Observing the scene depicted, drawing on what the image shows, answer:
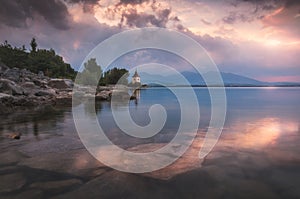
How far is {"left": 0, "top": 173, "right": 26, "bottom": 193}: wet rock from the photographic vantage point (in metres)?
7.04

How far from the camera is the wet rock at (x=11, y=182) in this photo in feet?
23.1

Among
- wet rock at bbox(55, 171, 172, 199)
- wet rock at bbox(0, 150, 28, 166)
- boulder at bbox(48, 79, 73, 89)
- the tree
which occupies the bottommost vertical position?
wet rock at bbox(0, 150, 28, 166)

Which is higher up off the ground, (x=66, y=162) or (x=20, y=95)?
(x=20, y=95)

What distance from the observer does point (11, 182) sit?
24.6 ft

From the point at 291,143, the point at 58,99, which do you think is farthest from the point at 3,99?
the point at 291,143

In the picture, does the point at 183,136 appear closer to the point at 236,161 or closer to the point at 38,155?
the point at 236,161

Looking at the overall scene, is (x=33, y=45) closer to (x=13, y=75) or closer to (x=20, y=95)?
(x=13, y=75)

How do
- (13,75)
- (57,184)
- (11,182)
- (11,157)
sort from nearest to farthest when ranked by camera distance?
1. (57,184)
2. (11,182)
3. (11,157)
4. (13,75)

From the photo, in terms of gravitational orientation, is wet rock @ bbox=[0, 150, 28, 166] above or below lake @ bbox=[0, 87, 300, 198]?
below

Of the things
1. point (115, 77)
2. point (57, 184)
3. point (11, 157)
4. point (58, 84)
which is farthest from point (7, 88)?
point (115, 77)

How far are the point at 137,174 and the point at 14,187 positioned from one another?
4128 mm

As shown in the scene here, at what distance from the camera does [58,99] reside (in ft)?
135

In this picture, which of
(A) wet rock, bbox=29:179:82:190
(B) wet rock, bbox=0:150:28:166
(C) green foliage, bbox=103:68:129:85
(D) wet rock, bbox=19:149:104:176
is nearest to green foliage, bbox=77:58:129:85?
(C) green foliage, bbox=103:68:129:85

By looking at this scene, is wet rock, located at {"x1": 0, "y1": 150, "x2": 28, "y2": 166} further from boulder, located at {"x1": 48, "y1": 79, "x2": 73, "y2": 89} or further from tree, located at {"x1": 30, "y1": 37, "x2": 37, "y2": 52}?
tree, located at {"x1": 30, "y1": 37, "x2": 37, "y2": 52}
